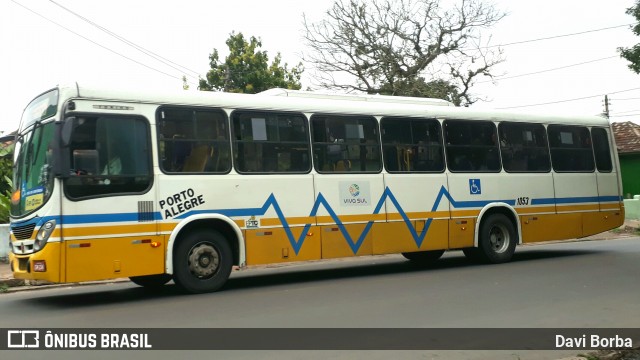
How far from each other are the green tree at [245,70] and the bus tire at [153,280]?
70.0ft

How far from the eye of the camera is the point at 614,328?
23.6 ft

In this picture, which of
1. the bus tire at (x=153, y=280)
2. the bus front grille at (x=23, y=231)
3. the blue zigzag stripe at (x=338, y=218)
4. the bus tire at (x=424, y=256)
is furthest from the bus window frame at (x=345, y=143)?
the bus front grille at (x=23, y=231)

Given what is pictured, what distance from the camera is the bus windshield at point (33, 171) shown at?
9.17 metres

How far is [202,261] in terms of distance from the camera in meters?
10.1

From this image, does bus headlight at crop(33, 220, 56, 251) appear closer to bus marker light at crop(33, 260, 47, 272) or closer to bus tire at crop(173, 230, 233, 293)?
bus marker light at crop(33, 260, 47, 272)

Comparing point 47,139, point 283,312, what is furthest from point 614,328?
point 47,139

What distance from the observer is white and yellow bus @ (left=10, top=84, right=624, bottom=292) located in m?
9.22

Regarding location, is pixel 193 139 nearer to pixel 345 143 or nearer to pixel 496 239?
pixel 345 143

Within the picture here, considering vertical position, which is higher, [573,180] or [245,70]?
[245,70]

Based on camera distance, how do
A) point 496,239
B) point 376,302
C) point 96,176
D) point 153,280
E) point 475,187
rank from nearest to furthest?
point 376,302, point 96,176, point 153,280, point 475,187, point 496,239

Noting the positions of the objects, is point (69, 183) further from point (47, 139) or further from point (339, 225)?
point (339, 225)

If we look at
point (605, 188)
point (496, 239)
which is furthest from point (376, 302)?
point (605, 188)

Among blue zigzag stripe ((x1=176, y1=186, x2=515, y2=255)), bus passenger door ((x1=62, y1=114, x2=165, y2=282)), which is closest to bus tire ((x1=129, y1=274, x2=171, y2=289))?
bus passenger door ((x1=62, y1=114, x2=165, y2=282))

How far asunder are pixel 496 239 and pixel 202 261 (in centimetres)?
666
